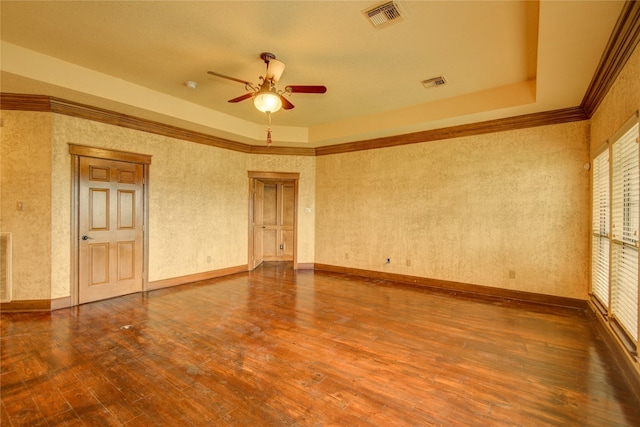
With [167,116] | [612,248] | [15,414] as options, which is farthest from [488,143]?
[15,414]

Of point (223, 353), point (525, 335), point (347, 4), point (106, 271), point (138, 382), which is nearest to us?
point (138, 382)

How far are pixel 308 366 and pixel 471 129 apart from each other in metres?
4.56

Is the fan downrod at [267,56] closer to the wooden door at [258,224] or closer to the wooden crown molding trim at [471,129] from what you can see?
the wooden crown molding trim at [471,129]

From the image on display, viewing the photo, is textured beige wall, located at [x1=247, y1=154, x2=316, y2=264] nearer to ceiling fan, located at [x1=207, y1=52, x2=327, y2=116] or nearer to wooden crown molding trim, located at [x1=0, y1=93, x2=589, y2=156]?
wooden crown molding trim, located at [x1=0, y1=93, x2=589, y2=156]

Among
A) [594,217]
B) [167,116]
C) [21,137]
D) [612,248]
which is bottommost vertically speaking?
[612,248]

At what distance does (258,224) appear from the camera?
7410 mm

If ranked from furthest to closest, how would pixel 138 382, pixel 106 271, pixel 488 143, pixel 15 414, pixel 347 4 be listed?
pixel 488 143, pixel 106 271, pixel 347 4, pixel 138 382, pixel 15 414

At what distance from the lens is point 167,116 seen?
4.66 meters

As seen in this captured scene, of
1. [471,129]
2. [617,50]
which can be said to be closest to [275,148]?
[471,129]

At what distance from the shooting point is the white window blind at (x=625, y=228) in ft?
8.06

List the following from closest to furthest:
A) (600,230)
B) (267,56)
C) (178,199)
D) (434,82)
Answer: (267,56), (600,230), (434,82), (178,199)

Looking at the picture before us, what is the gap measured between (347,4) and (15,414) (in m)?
3.96

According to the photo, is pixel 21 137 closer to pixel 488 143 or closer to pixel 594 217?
pixel 488 143

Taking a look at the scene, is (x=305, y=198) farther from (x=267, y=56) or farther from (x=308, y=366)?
(x=308, y=366)
